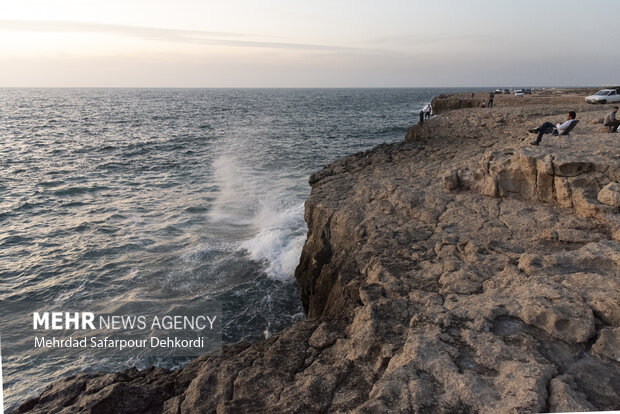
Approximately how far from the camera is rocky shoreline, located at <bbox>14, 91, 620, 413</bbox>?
170 inches

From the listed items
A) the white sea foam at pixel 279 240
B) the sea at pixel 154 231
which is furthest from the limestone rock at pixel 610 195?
the white sea foam at pixel 279 240

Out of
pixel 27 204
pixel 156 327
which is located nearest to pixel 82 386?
pixel 156 327

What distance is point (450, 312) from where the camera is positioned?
541 cm

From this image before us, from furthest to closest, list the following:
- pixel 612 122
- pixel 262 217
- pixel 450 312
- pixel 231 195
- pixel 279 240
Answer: pixel 231 195 < pixel 262 217 < pixel 279 240 < pixel 612 122 < pixel 450 312

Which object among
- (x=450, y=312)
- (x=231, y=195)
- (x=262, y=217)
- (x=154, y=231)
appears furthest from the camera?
(x=231, y=195)

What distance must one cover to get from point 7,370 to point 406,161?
12.3m

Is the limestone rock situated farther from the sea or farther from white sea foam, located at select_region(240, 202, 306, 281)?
white sea foam, located at select_region(240, 202, 306, 281)

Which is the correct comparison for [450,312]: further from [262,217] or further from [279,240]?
[262,217]

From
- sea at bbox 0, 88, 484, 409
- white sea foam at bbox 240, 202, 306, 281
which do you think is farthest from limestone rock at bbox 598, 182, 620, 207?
white sea foam at bbox 240, 202, 306, 281

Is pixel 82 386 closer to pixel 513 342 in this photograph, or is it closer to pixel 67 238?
pixel 513 342

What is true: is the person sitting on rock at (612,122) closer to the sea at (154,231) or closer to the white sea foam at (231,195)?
the sea at (154,231)

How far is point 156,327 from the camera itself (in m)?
9.31

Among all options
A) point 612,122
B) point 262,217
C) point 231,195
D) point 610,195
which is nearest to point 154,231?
point 262,217

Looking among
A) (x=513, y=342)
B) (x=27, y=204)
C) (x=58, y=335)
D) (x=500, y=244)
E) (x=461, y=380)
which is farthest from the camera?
(x=27, y=204)
